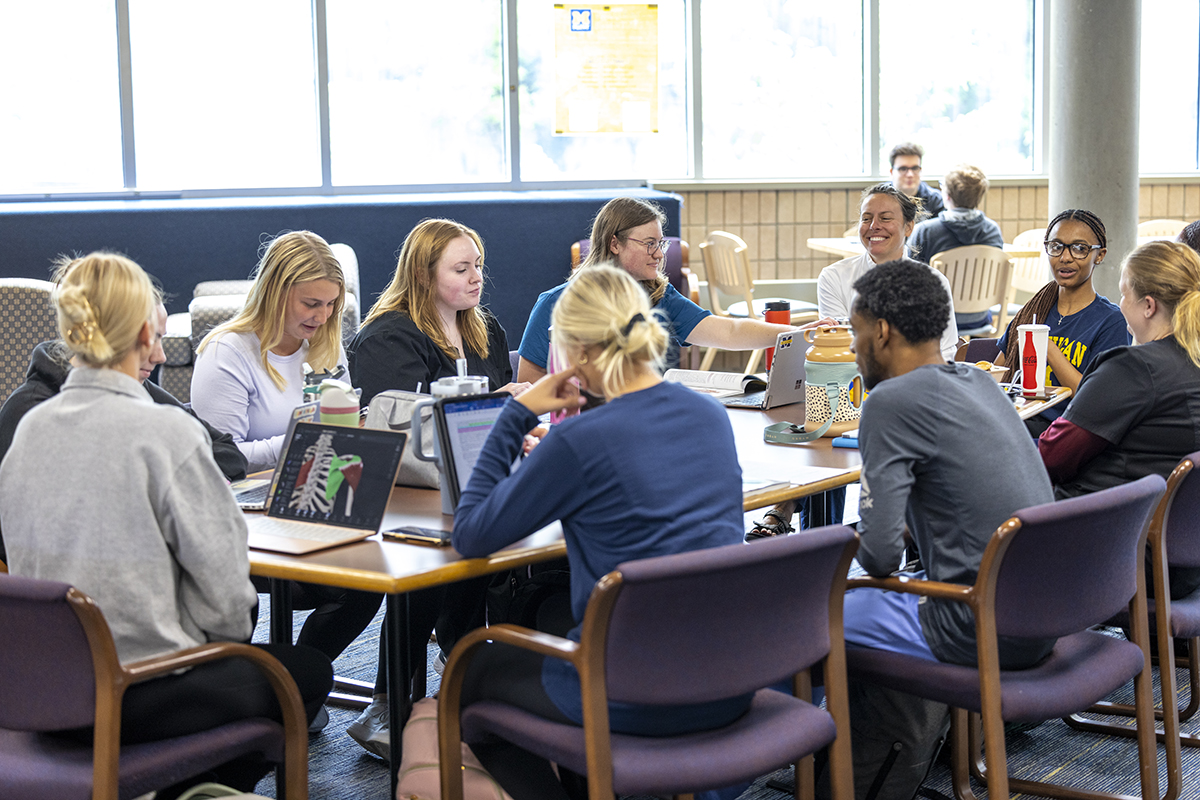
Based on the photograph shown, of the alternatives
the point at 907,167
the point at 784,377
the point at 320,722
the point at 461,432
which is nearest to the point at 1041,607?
the point at 461,432

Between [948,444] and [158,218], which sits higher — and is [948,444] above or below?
below

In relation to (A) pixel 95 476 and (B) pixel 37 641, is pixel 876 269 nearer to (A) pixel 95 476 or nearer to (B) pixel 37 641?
(A) pixel 95 476

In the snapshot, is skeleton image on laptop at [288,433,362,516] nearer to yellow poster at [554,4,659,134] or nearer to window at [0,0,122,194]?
window at [0,0,122,194]

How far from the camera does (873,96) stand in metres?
8.38

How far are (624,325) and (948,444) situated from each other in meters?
0.61

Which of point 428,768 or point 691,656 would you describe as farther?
point 428,768

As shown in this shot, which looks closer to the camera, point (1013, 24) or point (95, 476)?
point (95, 476)

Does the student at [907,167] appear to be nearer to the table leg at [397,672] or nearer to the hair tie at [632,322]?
the hair tie at [632,322]

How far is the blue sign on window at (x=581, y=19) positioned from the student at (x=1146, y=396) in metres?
5.56

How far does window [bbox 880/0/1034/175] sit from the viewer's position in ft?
27.7

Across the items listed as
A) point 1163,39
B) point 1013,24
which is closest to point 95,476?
point 1013,24

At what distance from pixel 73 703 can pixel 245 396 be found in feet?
4.33

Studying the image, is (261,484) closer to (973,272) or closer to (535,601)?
(535,601)

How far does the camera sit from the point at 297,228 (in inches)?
245
